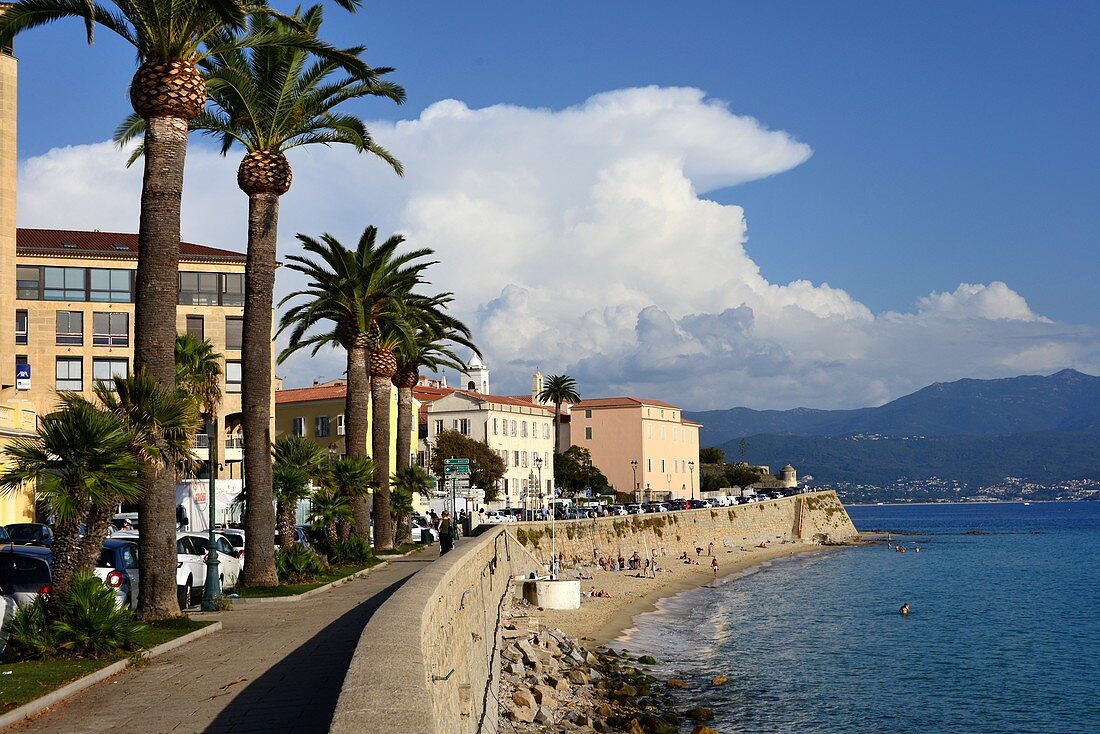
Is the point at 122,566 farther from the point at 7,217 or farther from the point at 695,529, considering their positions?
the point at 695,529

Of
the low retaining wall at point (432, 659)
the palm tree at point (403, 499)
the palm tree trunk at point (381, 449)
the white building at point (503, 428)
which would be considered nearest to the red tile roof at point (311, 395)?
the white building at point (503, 428)

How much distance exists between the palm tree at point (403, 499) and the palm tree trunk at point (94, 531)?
27.9 meters

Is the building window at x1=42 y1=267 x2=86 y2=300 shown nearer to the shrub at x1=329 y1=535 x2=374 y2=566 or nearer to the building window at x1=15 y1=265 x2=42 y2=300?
the building window at x1=15 y1=265 x2=42 y2=300

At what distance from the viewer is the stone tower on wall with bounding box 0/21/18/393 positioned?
42000 millimetres

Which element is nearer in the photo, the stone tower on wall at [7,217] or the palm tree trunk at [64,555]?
the palm tree trunk at [64,555]

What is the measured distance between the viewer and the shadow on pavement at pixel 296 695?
10.3 m

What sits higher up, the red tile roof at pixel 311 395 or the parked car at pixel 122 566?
the red tile roof at pixel 311 395

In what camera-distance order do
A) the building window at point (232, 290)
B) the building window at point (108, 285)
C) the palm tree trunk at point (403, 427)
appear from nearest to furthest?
the palm tree trunk at point (403, 427)
the building window at point (108, 285)
the building window at point (232, 290)

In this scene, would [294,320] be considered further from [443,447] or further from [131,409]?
[443,447]

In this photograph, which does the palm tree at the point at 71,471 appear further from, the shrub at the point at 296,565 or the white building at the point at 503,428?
the white building at the point at 503,428

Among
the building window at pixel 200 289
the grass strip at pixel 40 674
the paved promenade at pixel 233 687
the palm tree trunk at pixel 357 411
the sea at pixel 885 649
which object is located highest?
the building window at pixel 200 289

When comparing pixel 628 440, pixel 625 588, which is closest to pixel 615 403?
pixel 628 440

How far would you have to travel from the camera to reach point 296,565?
26.2 m

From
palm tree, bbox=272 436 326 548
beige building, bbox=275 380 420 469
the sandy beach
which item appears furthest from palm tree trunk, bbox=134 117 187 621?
beige building, bbox=275 380 420 469
